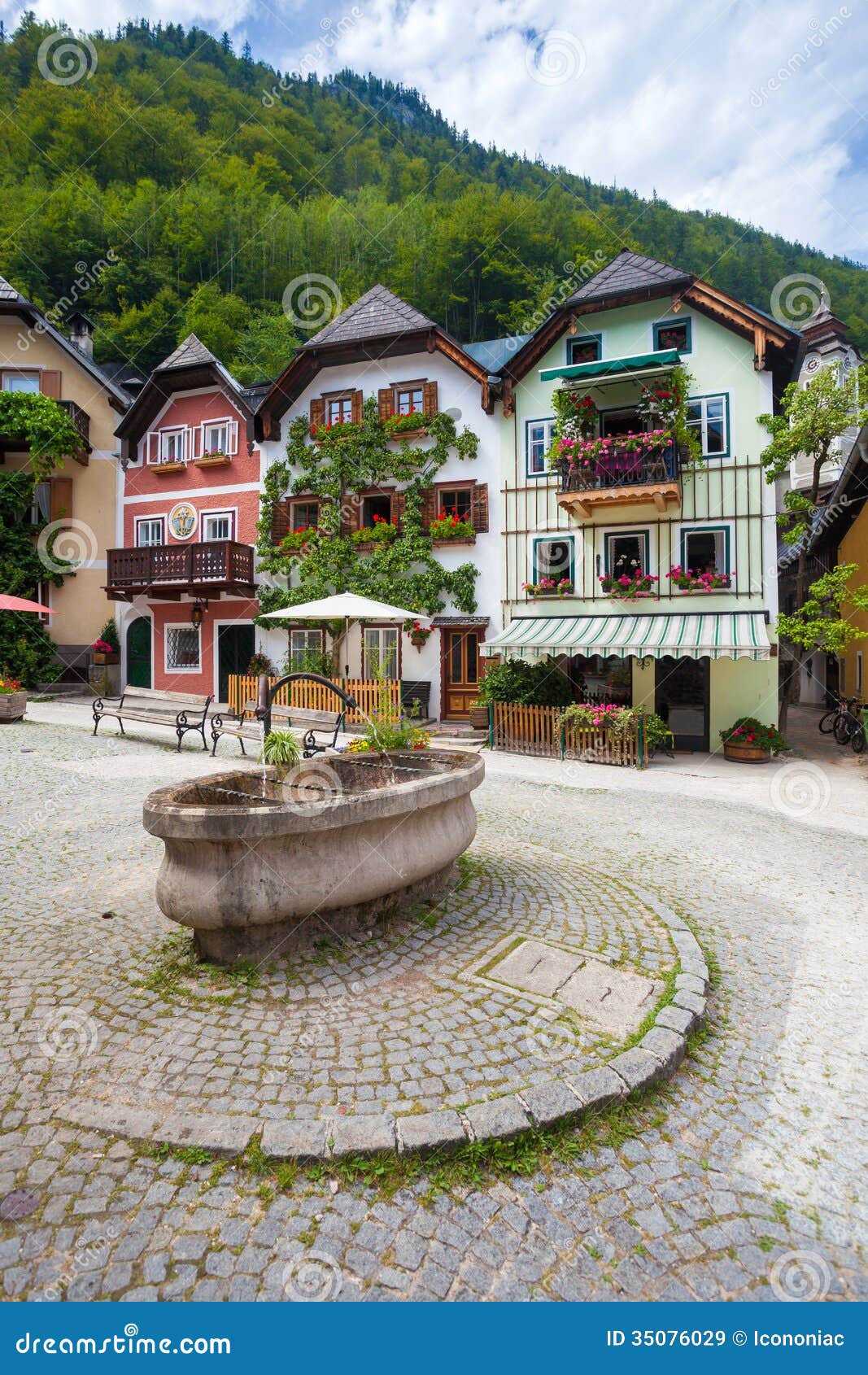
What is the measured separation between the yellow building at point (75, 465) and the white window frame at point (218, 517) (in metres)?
4.18

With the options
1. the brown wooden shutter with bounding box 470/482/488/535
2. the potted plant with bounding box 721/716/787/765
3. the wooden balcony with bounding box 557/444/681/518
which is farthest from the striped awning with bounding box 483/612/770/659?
the brown wooden shutter with bounding box 470/482/488/535

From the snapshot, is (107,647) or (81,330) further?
(81,330)

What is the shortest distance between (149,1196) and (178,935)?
7.53ft

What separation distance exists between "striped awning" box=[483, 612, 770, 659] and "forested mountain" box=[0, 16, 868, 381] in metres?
17.4

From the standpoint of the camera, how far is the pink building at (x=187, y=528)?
21672 mm

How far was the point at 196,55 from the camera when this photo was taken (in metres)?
59.5

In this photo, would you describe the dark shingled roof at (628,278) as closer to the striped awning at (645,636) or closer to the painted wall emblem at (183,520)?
the striped awning at (645,636)

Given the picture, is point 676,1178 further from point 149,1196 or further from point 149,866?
point 149,866

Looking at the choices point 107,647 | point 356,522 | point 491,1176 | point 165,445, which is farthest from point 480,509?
point 491,1176

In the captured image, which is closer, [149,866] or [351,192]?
[149,866]

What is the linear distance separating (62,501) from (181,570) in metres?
7.36

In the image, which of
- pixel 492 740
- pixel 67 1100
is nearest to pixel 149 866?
pixel 67 1100

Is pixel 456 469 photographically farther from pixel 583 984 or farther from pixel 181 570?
pixel 583 984

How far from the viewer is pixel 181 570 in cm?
2123
